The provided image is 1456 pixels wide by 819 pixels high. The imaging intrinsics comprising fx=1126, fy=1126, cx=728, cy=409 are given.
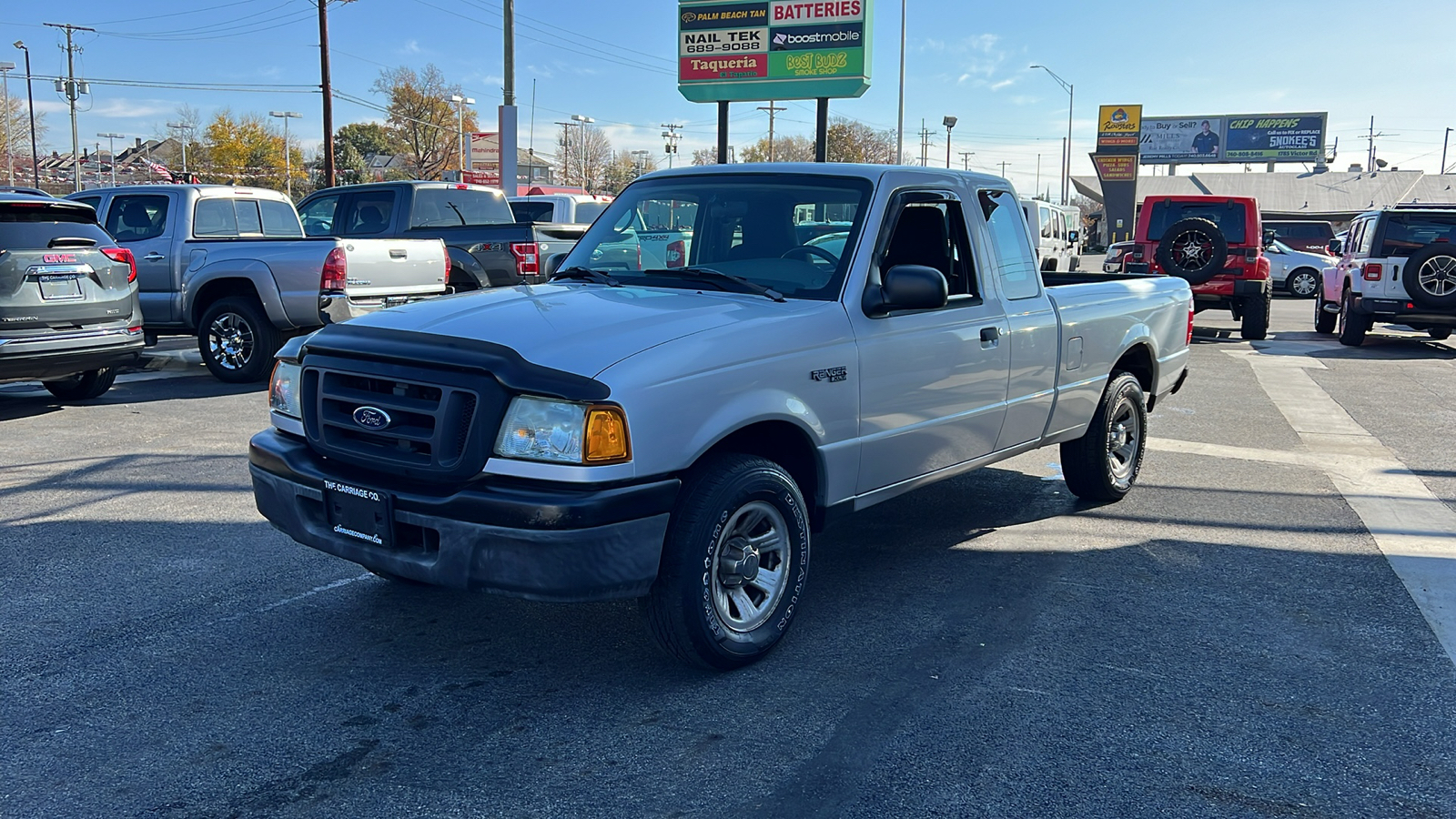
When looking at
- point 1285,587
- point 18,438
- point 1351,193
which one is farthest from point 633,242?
point 1351,193

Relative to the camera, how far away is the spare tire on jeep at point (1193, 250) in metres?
16.3

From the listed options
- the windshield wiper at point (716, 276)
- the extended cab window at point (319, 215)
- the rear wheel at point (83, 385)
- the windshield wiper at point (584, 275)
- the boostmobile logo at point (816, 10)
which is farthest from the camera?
the boostmobile logo at point (816, 10)

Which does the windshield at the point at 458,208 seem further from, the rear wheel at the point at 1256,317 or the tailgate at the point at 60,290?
the rear wheel at the point at 1256,317

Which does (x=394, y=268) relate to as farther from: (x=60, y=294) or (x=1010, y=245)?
(x=1010, y=245)

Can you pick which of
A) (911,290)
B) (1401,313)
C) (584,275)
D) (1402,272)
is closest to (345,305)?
(584,275)

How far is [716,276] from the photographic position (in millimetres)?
4688

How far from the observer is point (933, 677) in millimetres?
4090

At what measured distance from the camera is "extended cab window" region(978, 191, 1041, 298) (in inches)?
218

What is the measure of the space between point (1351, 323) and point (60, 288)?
16055mm

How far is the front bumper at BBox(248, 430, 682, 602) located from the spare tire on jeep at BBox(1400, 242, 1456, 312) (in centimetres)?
1478

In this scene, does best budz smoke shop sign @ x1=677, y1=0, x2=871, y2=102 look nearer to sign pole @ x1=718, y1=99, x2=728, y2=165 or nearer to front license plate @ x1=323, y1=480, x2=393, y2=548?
sign pole @ x1=718, y1=99, x2=728, y2=165

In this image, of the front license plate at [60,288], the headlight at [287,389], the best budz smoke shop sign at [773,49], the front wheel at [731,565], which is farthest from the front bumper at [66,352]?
the best budz smoke shop sign at [773,49]

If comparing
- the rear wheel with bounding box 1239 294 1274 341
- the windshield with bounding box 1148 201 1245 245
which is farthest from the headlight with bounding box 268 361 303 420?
→ the rear wheel with bounding box 1239 294 1274 341

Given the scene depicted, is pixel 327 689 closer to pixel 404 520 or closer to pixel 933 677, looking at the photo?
pixel 404 520
